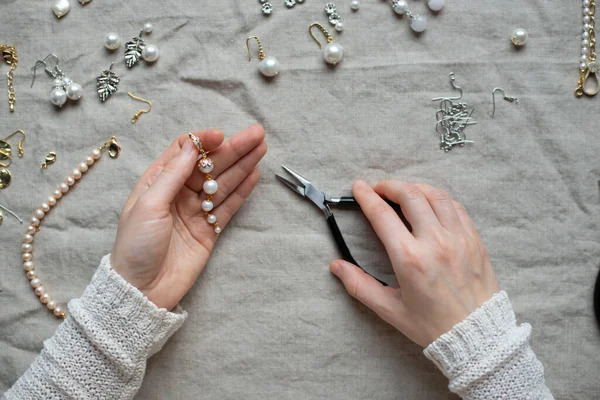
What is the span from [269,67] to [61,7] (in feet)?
1.54

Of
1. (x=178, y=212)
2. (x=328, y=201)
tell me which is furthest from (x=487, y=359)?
(x=178, y=212)

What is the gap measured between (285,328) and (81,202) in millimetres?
511

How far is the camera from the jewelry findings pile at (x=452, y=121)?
1.14 m

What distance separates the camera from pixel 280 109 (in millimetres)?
1146

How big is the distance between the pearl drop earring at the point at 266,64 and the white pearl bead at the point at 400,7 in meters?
0.28

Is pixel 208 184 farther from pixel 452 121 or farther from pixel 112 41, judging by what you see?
pixel 452 121

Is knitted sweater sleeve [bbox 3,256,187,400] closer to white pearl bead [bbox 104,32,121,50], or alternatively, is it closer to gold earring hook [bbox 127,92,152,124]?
gold earring hook [bbox 127,92,152,124]

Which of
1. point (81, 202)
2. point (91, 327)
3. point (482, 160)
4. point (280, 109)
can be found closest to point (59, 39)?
point (81, 202)

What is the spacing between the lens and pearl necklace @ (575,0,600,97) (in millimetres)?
1151

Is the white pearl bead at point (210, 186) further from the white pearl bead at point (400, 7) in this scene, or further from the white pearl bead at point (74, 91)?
the white pearl bead at point (400, 7)

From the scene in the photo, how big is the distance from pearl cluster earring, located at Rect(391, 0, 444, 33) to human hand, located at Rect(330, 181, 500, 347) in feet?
1.12

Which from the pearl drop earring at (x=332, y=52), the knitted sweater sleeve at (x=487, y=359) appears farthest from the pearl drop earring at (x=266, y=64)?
the knitted sweater sleeve at (x=487, y=359)

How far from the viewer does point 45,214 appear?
115cm

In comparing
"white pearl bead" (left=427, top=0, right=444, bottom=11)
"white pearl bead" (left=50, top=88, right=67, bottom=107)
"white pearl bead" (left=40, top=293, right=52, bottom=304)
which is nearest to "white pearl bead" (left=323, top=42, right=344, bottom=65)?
"white pearl bead" (left=427, top=0, right=444, bottom=11)
